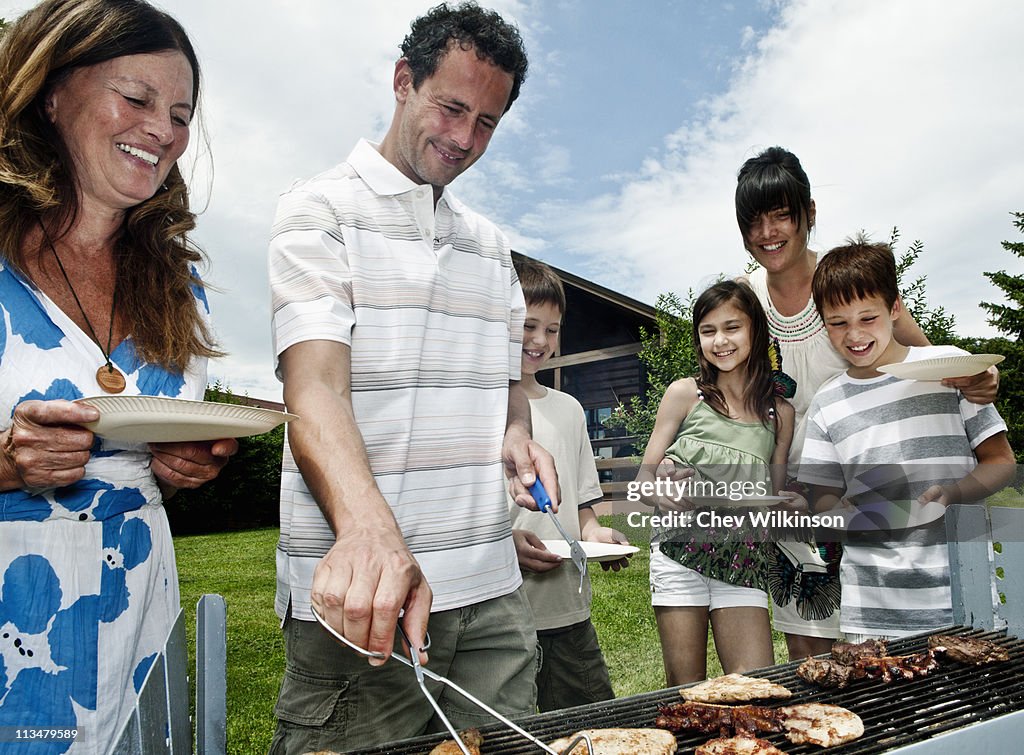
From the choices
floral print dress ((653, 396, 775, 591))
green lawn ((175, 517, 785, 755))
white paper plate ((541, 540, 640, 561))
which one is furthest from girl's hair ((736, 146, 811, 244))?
green lawn ((175, 517, 785, 755))

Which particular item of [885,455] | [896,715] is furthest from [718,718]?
[885,455]

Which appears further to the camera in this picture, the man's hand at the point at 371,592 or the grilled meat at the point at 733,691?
the grilled meat at the point at 733,691

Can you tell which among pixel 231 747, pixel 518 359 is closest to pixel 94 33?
pixel 518 359

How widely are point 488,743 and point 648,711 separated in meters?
0.37

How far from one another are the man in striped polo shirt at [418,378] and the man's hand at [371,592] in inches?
13.9

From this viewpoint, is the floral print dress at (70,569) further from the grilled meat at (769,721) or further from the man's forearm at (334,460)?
the grilled meat at (769,721)

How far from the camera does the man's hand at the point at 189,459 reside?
150 centimetres

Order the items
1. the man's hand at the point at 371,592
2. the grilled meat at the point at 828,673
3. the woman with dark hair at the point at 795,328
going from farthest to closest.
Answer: the woman with dark hair at the point at 795,328 < the grilled meat at the point at 828,673 < the man's hand at the point at 371,592

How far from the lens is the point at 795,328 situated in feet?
9.92

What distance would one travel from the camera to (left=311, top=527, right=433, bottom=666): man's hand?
0.92 m

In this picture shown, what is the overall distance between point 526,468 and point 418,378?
337 millimetres

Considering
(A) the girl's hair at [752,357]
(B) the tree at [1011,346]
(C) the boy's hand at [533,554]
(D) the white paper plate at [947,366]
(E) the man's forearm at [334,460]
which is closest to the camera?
(E) the man's forearm at [334,460]

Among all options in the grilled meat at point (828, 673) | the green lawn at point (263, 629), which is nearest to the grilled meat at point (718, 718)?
the grilled meat at point (828, 673)

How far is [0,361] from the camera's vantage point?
1383 millimetres
